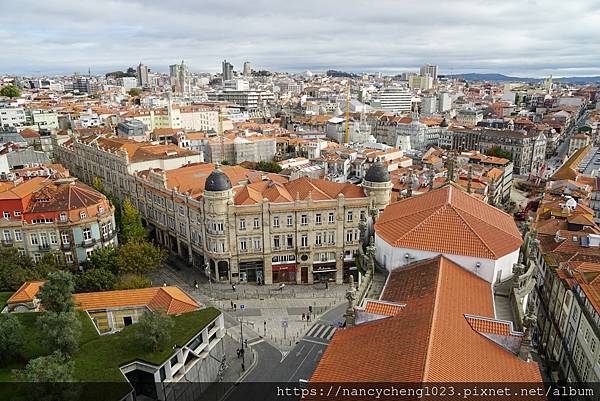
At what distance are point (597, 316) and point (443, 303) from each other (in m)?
20.3

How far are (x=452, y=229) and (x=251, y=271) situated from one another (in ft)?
127

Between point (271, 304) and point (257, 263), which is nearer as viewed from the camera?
point (271, 304)

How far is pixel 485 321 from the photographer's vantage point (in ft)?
90.4

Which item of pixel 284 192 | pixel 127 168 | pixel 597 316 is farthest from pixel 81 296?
pixel 597 316

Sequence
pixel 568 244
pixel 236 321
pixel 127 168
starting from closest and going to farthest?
1. pixel 568 244
2. pixel 236 321
3. pixel 127 168

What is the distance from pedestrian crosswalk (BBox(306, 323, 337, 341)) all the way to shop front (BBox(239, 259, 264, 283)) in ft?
46.5

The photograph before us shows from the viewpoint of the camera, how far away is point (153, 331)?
38.4 meters

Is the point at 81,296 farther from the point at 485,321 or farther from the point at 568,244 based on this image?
the point at 568,244

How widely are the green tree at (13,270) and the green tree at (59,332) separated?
61.5ft

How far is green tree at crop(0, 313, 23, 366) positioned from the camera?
36.8 m

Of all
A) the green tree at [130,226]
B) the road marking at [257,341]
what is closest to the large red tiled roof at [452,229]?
the road marking at [257,341]

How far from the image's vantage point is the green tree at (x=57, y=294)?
40.3 meters

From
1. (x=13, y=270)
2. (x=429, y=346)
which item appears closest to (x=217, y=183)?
(x=13, y=270)

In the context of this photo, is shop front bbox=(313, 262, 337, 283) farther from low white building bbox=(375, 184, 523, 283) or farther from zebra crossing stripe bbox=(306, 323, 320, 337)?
low white building bbox=(375, 184, 523, 283)
